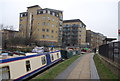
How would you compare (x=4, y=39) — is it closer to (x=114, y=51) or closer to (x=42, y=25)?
(x=42, y=25)

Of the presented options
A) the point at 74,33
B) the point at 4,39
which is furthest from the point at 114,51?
the point at 74,33

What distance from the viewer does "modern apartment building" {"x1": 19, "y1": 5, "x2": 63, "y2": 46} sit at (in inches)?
1962

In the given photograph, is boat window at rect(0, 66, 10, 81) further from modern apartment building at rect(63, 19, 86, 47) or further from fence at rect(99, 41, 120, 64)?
modern apartment building at rect(63, 19, 86, 47)

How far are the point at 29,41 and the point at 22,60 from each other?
109ft

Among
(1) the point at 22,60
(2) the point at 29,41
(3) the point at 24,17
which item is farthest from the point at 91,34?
(1) the point at 22,60

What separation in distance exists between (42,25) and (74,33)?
27182 millimetres

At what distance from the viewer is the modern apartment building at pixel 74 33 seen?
7162cm

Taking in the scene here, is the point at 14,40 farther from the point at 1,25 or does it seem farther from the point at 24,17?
the point at 24,17

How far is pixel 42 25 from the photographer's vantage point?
50.6 metres

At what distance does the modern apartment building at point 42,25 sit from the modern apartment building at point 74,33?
16.7 m

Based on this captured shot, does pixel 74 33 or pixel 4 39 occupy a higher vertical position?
pixel 74 33

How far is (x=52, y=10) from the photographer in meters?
53.0

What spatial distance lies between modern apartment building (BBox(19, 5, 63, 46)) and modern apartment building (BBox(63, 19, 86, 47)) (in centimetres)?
1671

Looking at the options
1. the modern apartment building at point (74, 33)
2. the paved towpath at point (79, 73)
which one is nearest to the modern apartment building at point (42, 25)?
the modern apartment building at point (74, 33)
